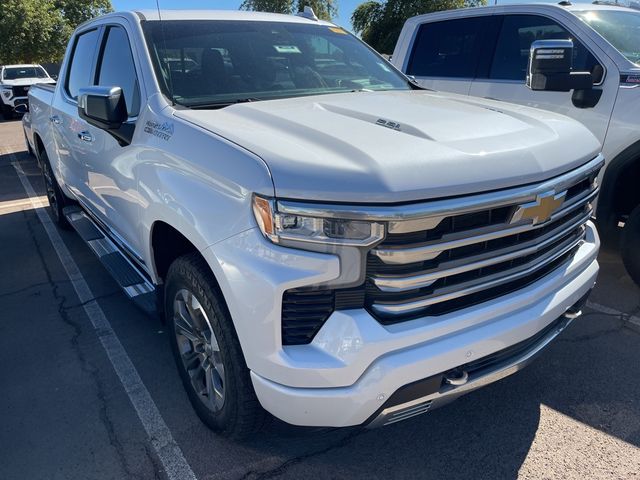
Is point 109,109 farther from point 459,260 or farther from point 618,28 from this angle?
point 618,28

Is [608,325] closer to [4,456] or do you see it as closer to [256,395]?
[256,395]

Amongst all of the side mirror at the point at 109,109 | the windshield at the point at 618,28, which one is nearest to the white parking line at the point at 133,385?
the side mirror at the point at 109,109

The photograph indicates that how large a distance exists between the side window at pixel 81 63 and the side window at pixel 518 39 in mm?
3444

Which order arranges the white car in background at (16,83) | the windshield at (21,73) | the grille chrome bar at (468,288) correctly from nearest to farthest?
1. the grille chrome bar at (468,288)
2. the white car in background at (16,83)
3. the windshield at (21,73)

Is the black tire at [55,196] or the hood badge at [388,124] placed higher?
the hood badge at [388,124]

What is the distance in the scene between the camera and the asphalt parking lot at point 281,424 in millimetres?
2412

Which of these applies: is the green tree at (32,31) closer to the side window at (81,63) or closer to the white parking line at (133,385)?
the side window at (81,63)

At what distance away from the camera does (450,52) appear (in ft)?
17.6

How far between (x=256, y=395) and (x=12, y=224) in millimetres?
5405


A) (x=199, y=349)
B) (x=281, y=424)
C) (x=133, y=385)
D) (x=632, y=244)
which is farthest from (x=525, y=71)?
(x=133, y=385)

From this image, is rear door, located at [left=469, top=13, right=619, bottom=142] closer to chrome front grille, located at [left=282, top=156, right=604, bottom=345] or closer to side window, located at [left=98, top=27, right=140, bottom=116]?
chrome front grille, located at [left=282, top=156, right=604, bottom=345]

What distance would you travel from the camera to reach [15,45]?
99.8 feet

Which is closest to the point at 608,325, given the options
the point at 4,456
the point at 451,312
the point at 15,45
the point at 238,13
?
the point at 451,312

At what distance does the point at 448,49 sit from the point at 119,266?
12.6 ft
